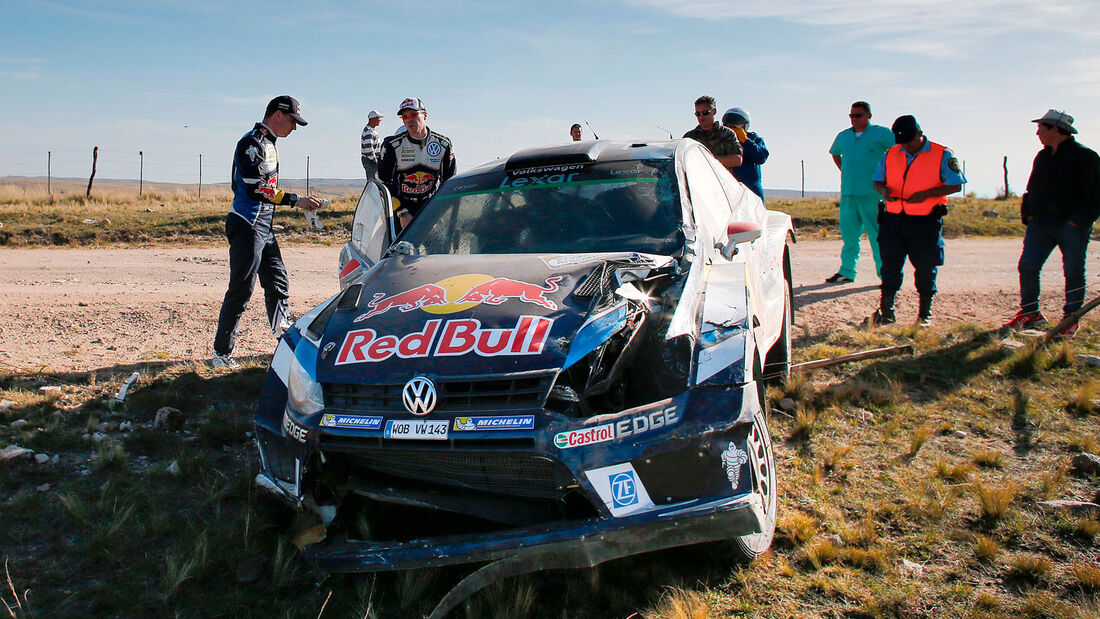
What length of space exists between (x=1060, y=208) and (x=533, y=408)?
5.92 metres

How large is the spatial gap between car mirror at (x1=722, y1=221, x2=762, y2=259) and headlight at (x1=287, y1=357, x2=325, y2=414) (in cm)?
206

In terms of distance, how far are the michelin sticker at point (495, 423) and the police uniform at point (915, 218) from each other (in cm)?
558

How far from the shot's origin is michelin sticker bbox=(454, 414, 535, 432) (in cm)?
297

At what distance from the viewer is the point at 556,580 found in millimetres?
3355

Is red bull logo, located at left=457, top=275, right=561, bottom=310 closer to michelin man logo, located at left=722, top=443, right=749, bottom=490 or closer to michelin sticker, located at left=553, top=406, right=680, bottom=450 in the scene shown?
michelin sticker, located at left=553, top=406, right=680, bottom=450

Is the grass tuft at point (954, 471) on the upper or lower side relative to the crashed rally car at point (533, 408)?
lower

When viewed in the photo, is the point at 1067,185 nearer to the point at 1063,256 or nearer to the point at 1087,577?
A: the point at 1063,256

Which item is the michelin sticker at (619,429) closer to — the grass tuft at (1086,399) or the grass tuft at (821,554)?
the grass tuft at (821,554)

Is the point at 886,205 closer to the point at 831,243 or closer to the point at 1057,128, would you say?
the point at 1057,128

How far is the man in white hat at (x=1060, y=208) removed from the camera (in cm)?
680

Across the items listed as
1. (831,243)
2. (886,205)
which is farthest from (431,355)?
(831,243)

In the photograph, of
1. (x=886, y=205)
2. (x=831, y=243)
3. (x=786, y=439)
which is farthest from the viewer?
(x=831, y=243)

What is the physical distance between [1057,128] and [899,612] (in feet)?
17.9

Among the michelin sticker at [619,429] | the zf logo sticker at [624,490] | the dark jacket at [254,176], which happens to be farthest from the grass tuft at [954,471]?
the dark jacket at [254,176]
